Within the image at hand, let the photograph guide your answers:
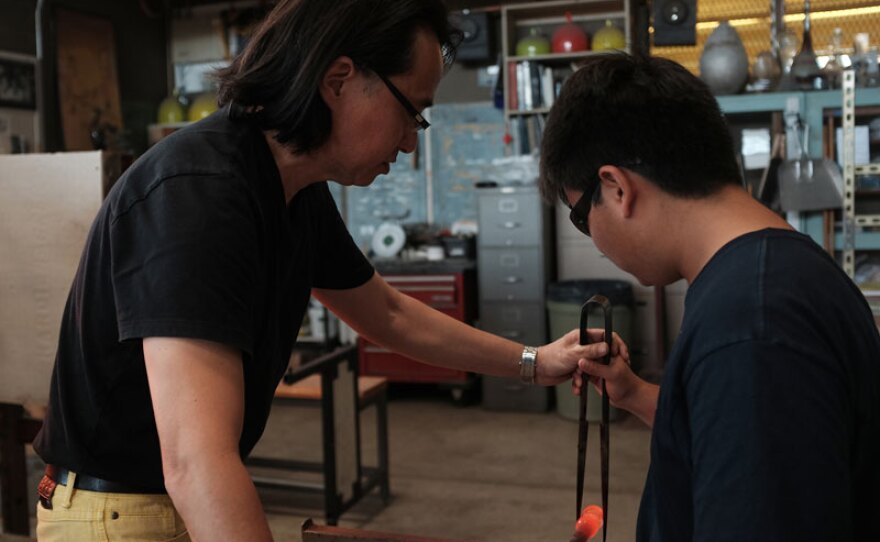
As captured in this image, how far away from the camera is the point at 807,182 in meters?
4.44

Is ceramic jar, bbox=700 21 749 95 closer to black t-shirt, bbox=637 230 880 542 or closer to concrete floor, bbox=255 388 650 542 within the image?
concrete floor, bbox=255 388 650 542

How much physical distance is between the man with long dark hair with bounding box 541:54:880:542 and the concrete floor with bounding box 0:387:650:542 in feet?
8.49

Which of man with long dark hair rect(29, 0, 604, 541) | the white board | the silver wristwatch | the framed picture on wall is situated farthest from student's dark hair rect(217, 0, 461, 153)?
the framed picture on wall

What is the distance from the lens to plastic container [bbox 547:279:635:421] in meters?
5.03

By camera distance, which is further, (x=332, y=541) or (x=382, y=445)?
(x=382, y=445)

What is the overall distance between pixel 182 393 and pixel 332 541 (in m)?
0.48

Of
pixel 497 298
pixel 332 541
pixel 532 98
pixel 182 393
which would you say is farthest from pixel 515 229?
pixel 182 393

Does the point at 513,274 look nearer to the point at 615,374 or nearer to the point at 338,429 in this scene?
the point at 338,429

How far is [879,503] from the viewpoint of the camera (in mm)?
876

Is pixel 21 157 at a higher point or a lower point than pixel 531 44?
lower

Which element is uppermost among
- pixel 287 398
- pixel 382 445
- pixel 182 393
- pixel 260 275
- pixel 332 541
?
pixel 260 275

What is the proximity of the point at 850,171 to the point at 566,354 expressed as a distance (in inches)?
123

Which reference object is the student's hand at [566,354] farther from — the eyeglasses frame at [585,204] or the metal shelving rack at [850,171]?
the metal shelving rack at [850,171]

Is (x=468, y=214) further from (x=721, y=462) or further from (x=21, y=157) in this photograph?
(x=721, y=462)
